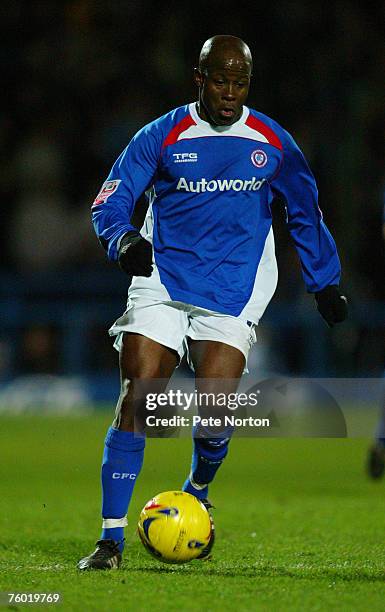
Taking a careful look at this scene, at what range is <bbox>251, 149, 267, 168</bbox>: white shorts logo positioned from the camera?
5.00 meters

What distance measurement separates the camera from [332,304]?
5141 millimetres

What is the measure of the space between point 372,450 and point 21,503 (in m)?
2.37

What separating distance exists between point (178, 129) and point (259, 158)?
1.22ft

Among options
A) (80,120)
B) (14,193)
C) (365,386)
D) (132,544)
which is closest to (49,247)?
(14,193)

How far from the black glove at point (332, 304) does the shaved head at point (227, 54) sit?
1038mm

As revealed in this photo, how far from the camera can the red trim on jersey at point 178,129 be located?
16.1ft

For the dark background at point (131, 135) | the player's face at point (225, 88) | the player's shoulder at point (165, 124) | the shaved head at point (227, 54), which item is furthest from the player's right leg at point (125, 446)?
the dark background at point (131, 135)

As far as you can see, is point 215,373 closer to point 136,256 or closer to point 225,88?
point 136,256

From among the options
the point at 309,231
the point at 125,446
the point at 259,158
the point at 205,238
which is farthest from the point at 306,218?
the point at 125,446

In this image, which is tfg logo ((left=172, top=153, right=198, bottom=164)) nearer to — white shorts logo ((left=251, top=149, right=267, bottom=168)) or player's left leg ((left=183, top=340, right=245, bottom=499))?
white shorts logo ((left=251, top=149, right=267, bottom=168))

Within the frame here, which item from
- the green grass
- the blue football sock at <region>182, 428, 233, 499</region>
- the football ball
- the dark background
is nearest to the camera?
the green grass

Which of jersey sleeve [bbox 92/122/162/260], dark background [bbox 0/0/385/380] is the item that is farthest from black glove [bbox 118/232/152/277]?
dark background [bbox 0/0/385/380]

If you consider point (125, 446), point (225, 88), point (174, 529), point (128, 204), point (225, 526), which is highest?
point (225, 88)

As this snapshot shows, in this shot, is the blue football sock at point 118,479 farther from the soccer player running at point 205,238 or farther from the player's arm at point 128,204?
the player's arm at point 128,204
